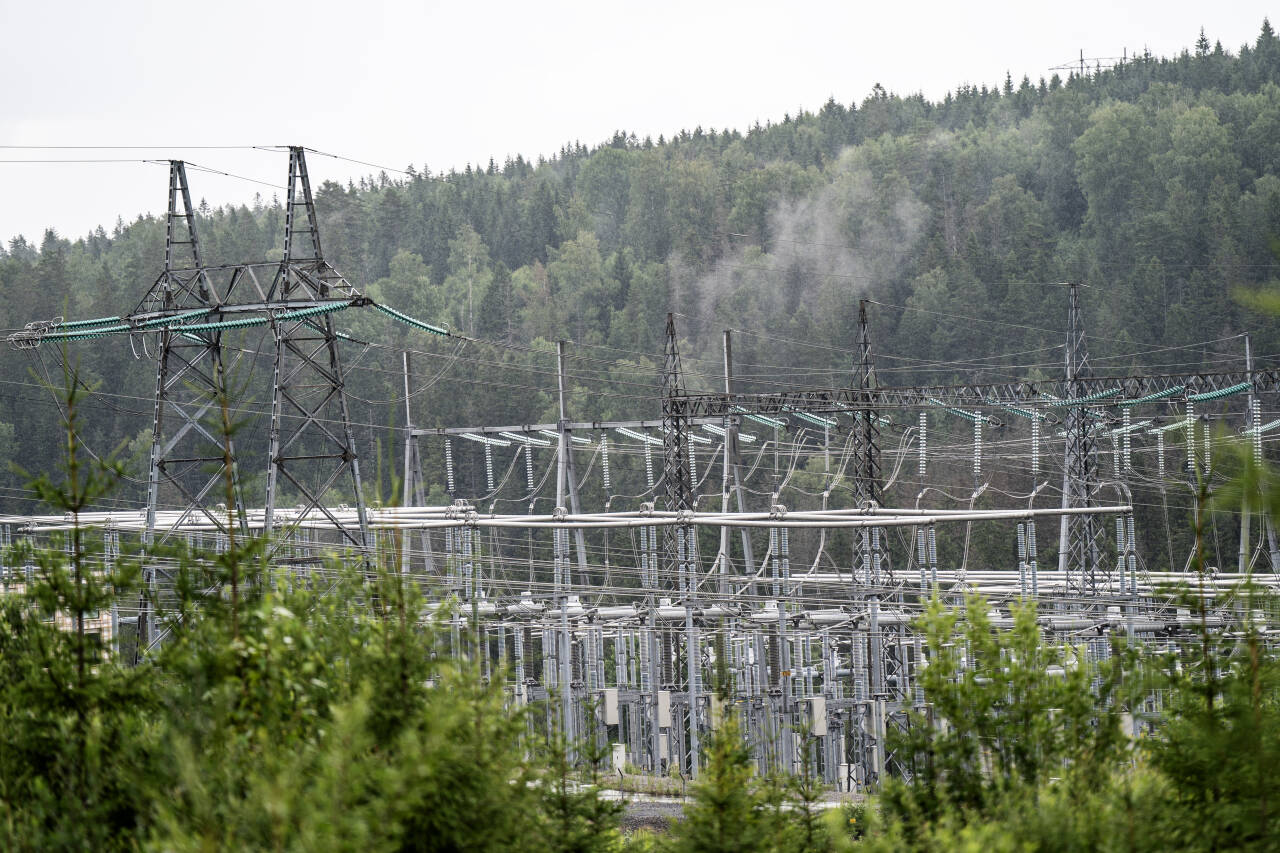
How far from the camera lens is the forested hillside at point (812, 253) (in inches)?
2120

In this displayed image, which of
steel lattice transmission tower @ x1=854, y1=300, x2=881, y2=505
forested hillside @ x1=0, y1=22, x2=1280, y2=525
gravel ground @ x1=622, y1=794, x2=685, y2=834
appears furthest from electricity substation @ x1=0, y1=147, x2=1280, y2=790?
forested hillside @ x1=0, y1=22, x2=1280, y2=525

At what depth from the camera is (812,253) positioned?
223 ft

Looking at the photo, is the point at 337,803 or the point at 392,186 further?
the point at 392,186

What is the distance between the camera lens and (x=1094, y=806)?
620 centimetres

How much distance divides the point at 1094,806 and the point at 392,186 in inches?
3170

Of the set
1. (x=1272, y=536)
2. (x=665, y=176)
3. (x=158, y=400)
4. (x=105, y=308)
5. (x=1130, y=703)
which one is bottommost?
(x=1272, y=536)

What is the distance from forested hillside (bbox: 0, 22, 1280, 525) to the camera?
53.8m

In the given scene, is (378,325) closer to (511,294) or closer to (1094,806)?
(511,294)

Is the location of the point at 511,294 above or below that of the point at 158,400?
above

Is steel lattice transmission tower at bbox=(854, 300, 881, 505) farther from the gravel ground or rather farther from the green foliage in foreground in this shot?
the green foliage in foreground

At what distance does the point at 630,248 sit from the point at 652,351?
32.8 ft

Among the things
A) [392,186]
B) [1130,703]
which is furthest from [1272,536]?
[392,186]

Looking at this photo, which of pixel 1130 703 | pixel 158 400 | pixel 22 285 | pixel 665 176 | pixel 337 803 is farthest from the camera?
pixel 665 176

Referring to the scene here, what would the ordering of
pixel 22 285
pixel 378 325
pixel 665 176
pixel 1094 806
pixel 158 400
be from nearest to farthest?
pixel 1094 806 → pixel 158 400 → pixel 22 285 → pixel 378 325 → pixel 665 176
